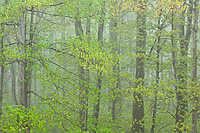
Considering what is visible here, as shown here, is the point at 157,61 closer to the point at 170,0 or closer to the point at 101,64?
the point at 170,0

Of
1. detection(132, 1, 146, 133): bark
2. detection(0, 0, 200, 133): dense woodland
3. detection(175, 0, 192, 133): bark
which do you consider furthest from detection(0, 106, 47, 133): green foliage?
detection(132, 1, 146, 133): bark

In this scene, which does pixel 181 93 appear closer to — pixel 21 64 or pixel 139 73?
pixel 139 73

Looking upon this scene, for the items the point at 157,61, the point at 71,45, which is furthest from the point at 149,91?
the point at 71,45

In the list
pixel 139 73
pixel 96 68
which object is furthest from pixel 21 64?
pixel 139 73

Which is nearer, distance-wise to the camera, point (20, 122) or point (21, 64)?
point (20, 122)

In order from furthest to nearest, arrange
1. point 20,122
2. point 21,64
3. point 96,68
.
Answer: point 21,64
point 96,68
point 20,122

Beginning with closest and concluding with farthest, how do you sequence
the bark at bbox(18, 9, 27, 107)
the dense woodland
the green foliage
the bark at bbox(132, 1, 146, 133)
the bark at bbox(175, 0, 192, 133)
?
the green foliage
the dense woodland
the bark at bbox(18, 9, 27, 107)
the bark at bbox(175, 0, 192, 133)
the bark at bbox(132, 1, 146, 133)

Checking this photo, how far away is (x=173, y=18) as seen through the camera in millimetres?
8656

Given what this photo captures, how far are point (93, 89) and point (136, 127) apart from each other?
16.1ft

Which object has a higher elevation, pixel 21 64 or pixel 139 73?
pixel 21 64

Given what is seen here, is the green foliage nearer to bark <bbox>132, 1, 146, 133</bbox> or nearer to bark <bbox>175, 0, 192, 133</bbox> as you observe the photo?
bark <bbox>175, 0, 192, 133</bbox>

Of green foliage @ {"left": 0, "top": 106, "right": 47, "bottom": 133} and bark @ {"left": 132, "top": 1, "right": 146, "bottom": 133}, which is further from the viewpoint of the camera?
bark @ {"left": 132, "top": 1, "right": 146, "bottom": 133}

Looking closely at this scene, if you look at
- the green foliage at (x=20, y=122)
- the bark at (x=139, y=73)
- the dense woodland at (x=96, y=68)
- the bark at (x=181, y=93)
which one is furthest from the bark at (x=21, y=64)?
the bark at (x=181, y=93)

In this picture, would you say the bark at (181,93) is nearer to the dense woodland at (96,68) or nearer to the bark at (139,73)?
the dense woodland at (96,68)
